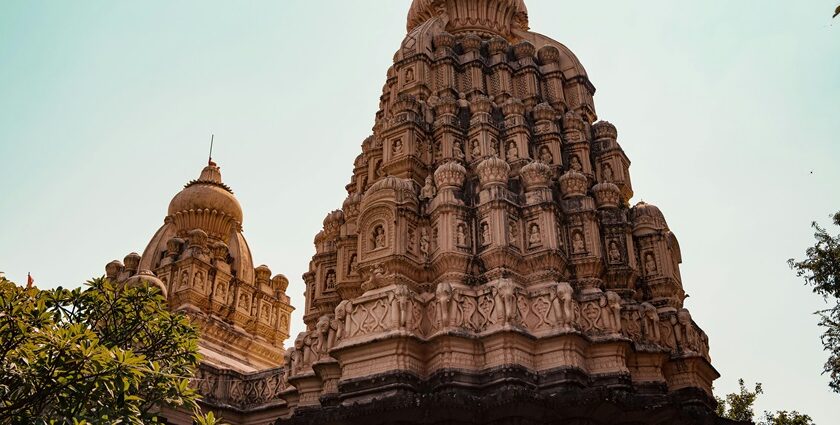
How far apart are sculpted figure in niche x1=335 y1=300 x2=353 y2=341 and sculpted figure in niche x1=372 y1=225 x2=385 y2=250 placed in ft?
6.02

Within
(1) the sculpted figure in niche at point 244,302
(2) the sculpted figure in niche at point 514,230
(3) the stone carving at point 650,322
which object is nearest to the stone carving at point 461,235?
(2) the sculpted figure in niche at point 514,230

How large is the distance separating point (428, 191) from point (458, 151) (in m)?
2.28

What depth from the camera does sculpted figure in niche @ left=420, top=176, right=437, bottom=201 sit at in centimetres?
1931

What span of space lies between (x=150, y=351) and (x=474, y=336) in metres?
7.31

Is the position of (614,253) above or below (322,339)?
above

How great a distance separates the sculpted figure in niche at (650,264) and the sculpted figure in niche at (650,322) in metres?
2.04

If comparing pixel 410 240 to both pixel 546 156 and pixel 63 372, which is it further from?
pixel 63 372

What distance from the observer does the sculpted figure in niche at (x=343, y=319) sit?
55.3 ft

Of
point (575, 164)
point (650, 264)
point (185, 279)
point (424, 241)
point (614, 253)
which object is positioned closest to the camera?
point (424, 241)

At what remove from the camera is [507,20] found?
27203 mm

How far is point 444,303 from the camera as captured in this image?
16.5 meters

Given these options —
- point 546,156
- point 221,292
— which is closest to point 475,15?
point 546,156

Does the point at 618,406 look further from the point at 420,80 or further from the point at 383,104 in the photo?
the point at 383,104

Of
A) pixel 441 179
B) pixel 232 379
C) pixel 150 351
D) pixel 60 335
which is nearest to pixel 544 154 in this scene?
pixel 441 179
